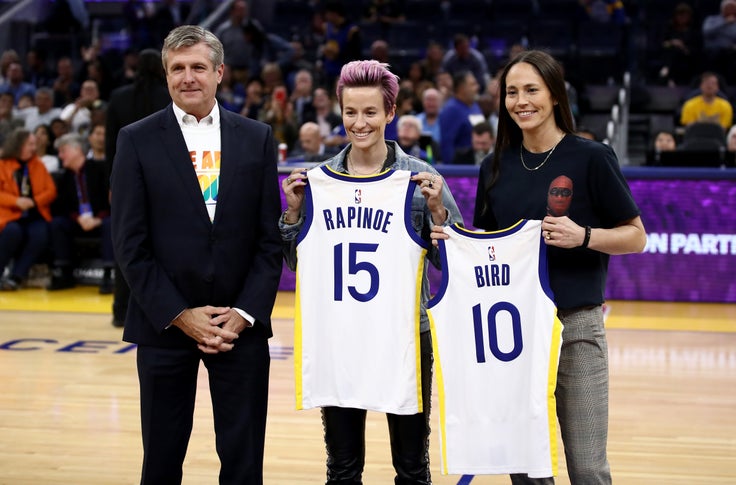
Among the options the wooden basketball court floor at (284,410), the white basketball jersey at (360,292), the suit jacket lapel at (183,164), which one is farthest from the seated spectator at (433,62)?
the suit jacket lapel at (183,164)

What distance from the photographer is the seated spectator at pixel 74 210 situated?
399 inches

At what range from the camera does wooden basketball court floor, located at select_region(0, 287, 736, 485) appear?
16.6 ft

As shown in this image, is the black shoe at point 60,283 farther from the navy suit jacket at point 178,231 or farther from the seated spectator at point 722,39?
the seated spectator at point 722,39

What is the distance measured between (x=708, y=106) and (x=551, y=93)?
365 inches

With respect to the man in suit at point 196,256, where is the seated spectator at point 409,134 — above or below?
above

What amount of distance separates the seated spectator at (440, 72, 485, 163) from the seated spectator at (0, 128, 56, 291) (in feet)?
12.9

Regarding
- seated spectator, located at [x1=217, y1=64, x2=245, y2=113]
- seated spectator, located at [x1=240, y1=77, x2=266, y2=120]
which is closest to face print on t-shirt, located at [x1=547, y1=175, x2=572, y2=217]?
seated spectator, located at [x1=240, y1=77, x2=266, y2=120]

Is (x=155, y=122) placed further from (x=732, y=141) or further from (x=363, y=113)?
(x=732, y=141)

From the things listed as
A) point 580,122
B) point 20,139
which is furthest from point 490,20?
point 20,139

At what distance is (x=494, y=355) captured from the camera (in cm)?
370

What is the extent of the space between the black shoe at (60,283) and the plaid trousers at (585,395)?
25.0ft

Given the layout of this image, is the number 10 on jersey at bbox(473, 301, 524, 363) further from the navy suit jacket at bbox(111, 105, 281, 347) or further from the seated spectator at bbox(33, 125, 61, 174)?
the seated spectator at bbox(33, 125, 61, 174)

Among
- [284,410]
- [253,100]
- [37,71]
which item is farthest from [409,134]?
[37,71]

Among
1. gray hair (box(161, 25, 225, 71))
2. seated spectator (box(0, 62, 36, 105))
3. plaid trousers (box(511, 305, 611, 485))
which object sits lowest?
plaid trousers (box(511, 305, 611, 485))
